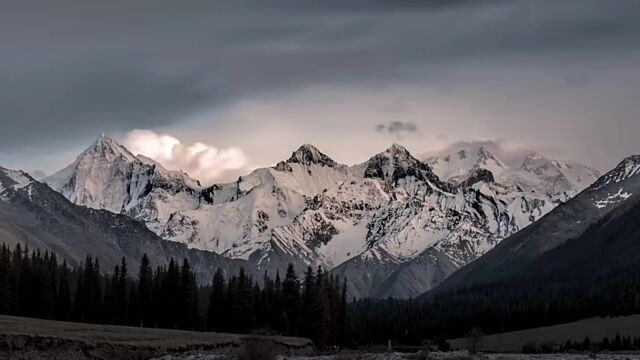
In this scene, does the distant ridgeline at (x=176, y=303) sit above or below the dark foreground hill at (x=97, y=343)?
above

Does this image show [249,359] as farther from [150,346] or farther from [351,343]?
[351,343]

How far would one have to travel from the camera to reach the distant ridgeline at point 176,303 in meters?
167

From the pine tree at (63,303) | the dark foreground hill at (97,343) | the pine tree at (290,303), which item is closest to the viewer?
the dark foreground hill at (97,343)

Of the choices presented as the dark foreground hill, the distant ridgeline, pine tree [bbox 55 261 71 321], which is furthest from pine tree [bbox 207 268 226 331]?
the dark foreground hill

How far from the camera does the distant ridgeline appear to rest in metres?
167

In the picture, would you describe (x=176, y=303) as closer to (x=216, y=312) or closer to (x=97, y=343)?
(x=216, y=312)

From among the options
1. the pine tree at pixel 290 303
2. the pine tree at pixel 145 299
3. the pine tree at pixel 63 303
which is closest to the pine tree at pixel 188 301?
the pine tree at pixel 145 299

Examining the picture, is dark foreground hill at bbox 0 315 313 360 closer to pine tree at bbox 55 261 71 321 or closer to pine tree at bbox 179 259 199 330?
pine tree at bbox 179 259 199 330

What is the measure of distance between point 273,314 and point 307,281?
27.8 ft

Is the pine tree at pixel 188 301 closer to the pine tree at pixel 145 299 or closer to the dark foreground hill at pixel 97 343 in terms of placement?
the pine tree at pixel 145 299

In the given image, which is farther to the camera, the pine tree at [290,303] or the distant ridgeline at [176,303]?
the pine tree at [290,303]

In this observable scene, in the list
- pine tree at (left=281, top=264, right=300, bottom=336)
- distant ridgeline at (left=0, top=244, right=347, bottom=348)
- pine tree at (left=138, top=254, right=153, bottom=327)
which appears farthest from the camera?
pine tree at (left=138, top=254, right=153, bottom=327)

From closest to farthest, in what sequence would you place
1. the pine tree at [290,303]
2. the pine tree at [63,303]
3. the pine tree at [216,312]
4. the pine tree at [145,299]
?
the pine tree at [290,303] → the pine tree at [63,303] → the pine tree at [216,312] → the pine tree at [145,299]

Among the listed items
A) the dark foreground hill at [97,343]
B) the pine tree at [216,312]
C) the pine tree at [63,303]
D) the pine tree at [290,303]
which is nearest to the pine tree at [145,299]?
the pine tree at [216,312]
